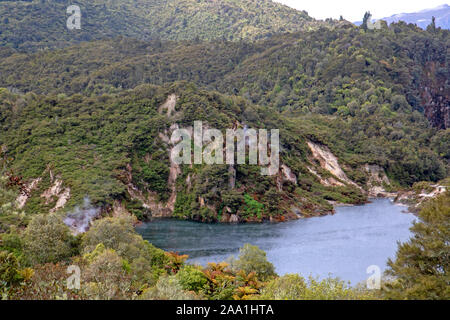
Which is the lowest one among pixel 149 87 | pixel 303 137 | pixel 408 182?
pixel 408 182

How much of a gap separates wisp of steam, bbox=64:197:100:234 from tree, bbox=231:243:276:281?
126ft

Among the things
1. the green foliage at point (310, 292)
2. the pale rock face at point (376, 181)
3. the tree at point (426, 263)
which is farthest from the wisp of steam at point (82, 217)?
the pale rock face at point (376, 181)

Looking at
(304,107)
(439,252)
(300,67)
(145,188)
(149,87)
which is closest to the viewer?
(439,252)

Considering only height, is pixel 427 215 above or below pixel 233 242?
above

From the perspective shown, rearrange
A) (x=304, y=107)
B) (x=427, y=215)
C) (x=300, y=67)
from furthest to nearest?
(x=300, y=67)
(x=304, y=107)
(x=427, y=215)

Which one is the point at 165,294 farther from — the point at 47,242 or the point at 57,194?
the point at 57,194

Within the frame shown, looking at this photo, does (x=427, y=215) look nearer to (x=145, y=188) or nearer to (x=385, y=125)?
(x=145, y=188)

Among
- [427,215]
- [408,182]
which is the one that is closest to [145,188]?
[408,182]

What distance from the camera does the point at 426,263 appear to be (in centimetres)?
2867

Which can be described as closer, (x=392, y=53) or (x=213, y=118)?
(x=213, y=118)

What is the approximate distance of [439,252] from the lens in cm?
2827

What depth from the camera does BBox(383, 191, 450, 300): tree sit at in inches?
1024

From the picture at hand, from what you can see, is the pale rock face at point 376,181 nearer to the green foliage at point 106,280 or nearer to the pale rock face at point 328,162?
the pale rock face at point 328,162

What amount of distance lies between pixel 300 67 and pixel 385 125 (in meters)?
44.0
